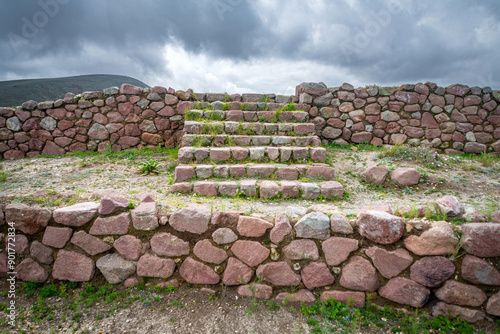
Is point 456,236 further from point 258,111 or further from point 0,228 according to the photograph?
point 258,111

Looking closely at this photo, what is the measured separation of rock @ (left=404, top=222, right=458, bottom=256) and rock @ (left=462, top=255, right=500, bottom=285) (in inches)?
5.9

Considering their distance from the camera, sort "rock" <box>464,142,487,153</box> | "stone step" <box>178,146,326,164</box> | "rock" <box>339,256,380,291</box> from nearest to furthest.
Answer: "rock" <box>339,256,380,291</box> < "stone step" <box>178,146,326,164</box> < "rock" <box>464,142,487,153</box>

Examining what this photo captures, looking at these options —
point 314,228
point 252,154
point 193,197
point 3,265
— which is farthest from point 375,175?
point 3,265

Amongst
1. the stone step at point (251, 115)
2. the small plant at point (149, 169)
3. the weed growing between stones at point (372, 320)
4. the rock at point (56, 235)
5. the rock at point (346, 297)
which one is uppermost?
the stone step at point (251, 115)

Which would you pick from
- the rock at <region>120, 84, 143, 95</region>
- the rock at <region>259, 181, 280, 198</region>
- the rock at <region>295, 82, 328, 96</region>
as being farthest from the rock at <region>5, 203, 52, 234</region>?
the rock at <region>295, 82, 328, 96</region>

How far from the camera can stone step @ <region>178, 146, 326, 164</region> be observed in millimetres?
4582

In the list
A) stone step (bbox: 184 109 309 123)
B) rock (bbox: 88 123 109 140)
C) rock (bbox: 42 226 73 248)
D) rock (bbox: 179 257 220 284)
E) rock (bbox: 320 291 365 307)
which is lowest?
rock (bbox: 320 291 365 307)

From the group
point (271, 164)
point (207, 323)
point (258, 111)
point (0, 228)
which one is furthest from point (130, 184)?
point (258, 111)

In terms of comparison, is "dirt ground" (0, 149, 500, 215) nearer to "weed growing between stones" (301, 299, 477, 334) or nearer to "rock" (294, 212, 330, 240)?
"rock" (294, 212, 330, 240)

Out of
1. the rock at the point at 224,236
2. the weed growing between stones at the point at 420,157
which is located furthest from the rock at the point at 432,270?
the weed growing between stones at the point at 420,157

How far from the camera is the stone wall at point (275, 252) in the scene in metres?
2.13

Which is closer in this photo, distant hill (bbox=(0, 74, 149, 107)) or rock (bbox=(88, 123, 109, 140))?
rock (bbox=(88, 123, 109, 140))

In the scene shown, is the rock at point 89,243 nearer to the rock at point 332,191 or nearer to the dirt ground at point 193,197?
the dirt ground at point 193,197

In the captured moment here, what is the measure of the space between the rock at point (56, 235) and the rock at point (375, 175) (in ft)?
13.9
